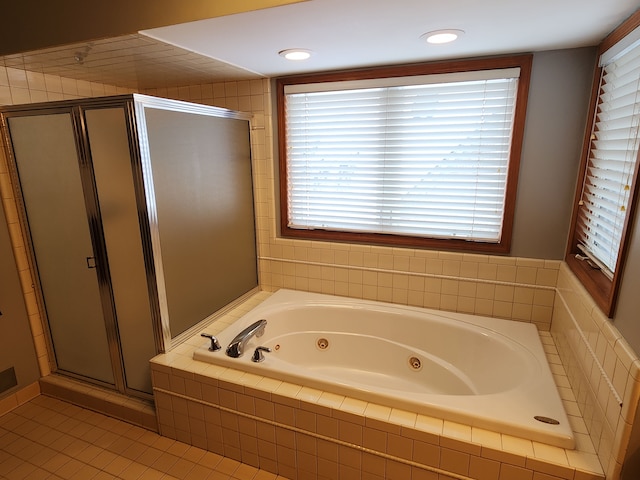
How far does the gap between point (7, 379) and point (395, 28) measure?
292 cm

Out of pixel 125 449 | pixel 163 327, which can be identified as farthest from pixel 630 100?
pixel 125 449

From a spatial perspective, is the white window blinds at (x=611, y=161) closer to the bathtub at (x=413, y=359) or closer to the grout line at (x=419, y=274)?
the grout line at (x=419, y=274)

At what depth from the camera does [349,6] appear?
1.28m

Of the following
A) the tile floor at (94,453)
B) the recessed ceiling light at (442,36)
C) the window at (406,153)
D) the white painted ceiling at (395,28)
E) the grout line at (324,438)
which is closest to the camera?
the white painted ceiling at (395,28)

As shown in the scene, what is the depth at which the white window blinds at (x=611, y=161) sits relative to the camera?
1.35m

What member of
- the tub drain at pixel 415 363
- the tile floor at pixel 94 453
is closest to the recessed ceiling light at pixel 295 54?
the tub drain at pixel 415 363

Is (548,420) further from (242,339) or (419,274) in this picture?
(242,339)

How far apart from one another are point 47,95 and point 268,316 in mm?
1950

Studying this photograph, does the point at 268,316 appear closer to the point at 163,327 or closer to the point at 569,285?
the point at 163,327

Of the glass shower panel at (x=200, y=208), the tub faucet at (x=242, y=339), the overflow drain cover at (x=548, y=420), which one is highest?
the glass shower panel at (x=200, y=208)

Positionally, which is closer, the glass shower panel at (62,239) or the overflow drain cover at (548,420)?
the overflow drain cover at (548,420)

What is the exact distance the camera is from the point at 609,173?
1.53m

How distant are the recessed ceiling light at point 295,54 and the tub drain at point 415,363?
190cm

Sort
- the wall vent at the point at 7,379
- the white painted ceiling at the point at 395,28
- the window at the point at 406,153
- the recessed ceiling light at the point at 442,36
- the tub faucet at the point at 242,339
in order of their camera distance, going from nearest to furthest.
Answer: the white painted ceiling at the point at 395,28
the recessed ceiling light at the point at 442,36
the tub faucet at the point at 242,339
the window at the point at 406,153
the wall vent at the point at 7,379
